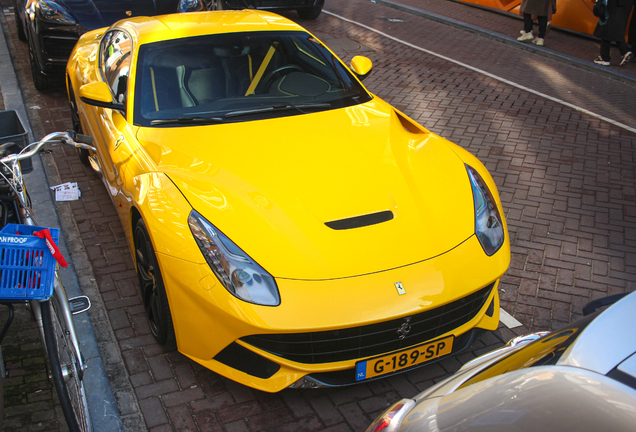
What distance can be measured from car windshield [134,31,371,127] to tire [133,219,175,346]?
2.58 ft

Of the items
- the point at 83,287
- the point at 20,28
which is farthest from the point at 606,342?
the point at 20,28

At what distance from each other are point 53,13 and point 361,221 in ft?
18.8

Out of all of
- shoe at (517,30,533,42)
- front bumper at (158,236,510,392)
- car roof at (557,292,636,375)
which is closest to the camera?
car roof at (557,292,636,375)

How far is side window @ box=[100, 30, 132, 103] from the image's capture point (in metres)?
3.75

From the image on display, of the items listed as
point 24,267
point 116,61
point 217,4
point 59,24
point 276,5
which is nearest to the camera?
point 24,267

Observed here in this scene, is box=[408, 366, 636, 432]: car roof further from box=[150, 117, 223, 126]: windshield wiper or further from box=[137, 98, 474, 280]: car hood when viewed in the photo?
box=[150, 117, 223, 126]: windshield wiper

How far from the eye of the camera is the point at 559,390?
1.16 meters

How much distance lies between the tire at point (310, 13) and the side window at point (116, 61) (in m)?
7.48

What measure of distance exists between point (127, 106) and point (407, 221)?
1985 mm

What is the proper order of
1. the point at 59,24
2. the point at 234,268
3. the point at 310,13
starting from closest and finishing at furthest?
the point at 234,268 → the point at 59,24 → the point at 310,13

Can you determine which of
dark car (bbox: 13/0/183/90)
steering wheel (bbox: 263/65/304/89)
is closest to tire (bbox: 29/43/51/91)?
dark car (bbox: 13/0/183/90)

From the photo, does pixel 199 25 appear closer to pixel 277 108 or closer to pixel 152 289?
pixel 277 108

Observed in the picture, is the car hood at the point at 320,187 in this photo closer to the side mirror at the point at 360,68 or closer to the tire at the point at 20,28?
the side mirror at the point at 360,68

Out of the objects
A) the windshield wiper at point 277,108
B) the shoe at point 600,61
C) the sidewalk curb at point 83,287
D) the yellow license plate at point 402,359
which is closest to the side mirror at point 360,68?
the windshield wiper at point 277,108
